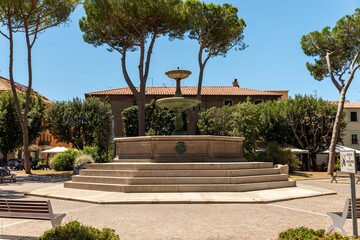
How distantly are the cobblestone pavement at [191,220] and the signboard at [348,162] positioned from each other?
1756mm

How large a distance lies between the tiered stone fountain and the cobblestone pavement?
6.41ft

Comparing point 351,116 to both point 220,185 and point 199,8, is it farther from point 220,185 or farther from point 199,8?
point 220,185

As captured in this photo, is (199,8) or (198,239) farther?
(199,8)

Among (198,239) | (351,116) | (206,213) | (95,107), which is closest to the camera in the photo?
(198,239)

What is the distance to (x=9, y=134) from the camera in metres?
28.5

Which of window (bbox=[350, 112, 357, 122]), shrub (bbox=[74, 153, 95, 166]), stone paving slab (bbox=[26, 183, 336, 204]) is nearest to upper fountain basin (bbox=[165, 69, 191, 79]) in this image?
stone paving slab (bbox=[26, 183, 336, 204])

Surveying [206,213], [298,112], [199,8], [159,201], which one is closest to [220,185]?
[159,201]

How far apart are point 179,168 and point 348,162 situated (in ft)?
24.5

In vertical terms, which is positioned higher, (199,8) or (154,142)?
(199,8)

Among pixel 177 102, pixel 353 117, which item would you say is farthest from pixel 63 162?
pixel 353 117

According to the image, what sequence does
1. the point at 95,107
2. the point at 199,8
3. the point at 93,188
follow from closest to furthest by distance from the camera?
the point at 93,188 → the point at 199,8 → the point at 95,107

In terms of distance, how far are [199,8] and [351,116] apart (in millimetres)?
28611

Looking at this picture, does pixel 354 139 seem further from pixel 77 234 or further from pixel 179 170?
pixel 77 234

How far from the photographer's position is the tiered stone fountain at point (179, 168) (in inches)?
403
